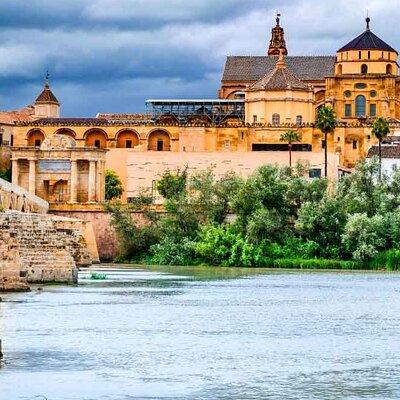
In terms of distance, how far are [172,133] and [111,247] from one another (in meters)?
25.1

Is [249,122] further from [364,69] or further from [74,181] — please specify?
[74,181]

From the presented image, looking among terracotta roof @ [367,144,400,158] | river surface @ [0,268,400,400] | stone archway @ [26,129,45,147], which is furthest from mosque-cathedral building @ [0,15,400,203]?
river surface @ [0,268,400,400]

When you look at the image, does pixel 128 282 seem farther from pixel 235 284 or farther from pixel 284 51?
pixel 284 51

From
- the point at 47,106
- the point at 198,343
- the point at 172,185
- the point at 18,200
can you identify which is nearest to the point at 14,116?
the point at 47,106

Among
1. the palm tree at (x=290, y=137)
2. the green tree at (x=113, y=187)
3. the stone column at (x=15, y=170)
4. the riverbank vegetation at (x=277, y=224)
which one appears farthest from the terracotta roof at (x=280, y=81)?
the riverbank vegetation at (x=277, y=224)

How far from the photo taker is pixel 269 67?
123m

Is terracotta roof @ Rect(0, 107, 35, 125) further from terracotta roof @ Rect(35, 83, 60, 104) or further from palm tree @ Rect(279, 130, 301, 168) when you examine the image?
palm tree @ Rect(279, 130, 301, 168)

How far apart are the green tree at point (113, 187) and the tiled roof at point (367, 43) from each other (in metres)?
23.3

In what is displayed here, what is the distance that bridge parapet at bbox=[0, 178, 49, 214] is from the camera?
7375 cm

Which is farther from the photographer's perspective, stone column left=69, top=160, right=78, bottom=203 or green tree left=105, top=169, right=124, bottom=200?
green tree left=105, top=169, right=124, bottom=200

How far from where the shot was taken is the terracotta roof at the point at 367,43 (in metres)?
114

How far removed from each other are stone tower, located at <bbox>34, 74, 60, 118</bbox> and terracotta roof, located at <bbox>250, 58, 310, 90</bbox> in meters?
16.9

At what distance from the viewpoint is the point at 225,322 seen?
40.7 metres

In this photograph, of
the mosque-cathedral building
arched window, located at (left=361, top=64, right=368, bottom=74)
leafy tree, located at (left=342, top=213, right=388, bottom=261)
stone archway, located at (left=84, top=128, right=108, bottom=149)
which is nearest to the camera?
leafy tree, located at (left=342, top=213, right=388, bottom=261)
